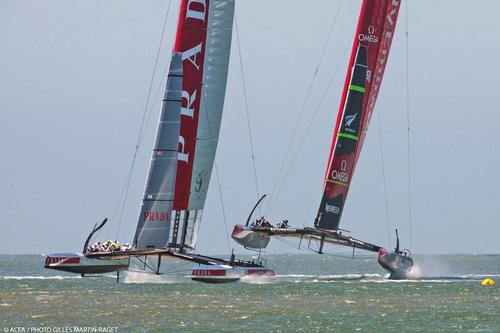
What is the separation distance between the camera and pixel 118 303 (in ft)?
164

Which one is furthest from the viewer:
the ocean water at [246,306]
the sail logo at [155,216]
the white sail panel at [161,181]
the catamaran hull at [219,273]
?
the sail logo at [155,216]

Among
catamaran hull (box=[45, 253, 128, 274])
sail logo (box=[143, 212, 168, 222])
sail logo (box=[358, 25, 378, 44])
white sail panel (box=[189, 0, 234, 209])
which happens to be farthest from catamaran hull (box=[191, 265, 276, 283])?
sail logo (box=[358, 25, 378, 44])

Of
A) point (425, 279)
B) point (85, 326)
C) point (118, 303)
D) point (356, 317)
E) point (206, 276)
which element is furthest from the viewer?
point (425, 279)

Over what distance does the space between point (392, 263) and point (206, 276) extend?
10.6 meters

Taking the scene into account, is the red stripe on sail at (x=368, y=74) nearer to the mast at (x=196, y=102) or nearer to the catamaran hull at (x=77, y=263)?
the mast at (x=196, y=102)

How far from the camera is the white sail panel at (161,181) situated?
2238 inches

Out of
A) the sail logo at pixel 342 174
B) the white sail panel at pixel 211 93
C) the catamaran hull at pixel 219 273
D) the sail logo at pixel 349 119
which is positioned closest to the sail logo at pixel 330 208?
the sail logo at pixel 342 174

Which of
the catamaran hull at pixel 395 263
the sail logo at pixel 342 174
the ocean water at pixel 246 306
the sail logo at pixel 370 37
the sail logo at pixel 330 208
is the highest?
the sail logo at pixel 370 37

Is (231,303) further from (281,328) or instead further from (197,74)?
(197,74)

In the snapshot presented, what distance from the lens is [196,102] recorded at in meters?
60.4

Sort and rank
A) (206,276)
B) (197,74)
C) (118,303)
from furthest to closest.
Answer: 1. (197,74)
2. (206,276)
3. (118,303)

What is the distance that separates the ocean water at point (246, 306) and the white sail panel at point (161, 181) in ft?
7.11

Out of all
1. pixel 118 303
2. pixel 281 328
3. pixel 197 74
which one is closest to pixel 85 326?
pixel 281 328

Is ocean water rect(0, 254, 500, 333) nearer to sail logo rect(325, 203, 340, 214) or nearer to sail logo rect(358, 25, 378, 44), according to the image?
sail logo rect(325, 203, 340, 214)
